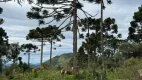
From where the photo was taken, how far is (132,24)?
130 feet

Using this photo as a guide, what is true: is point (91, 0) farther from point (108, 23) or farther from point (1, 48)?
point (1, 48)

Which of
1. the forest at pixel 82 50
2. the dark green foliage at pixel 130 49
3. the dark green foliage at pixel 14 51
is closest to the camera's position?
the forest at pixel 82 50

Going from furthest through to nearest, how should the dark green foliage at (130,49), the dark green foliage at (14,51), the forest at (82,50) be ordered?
the dark green foliage at (14,51), the dark green foliage at (130,49), the forest at (82,50)

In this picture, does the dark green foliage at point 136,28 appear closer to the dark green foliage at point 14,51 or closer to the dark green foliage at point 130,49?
the dark green foliage at point 130,49

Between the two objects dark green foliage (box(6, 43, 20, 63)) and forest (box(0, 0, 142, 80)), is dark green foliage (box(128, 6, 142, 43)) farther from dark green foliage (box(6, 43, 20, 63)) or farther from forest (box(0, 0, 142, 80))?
dark green foliage (box(6, 43, 20, 63))

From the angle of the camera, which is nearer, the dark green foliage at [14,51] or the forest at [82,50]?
the forest at [82,50]

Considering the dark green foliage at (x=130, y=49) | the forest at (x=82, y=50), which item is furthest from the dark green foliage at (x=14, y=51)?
the dark green foliage at (x=130, y=49)

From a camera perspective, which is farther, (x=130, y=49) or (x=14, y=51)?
(x=14, y=51)

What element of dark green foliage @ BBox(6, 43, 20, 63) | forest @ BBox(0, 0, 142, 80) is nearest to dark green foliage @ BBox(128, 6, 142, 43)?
forest @ BBox(0, 0, 142, 80)

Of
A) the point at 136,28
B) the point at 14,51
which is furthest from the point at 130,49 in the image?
the point at 14,51

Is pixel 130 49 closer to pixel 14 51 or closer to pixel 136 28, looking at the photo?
pixel 136 28

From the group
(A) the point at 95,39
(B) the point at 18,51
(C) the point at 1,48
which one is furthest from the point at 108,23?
(B) the point at 18,51

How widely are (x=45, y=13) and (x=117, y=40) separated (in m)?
21.3

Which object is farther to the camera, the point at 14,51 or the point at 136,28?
the point at 14,51
